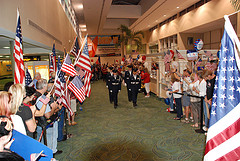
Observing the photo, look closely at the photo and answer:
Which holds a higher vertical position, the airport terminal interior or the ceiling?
the ceiling

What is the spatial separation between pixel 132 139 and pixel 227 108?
11.0 ft

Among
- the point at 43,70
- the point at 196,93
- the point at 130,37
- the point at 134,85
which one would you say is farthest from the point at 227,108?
the point at 130,37

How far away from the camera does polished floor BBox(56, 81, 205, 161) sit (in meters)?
4.21

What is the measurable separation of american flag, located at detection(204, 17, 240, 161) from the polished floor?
2.09 meters

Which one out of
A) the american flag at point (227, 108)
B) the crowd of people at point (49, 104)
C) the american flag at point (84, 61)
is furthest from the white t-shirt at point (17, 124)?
the american flag at point (84, 61)

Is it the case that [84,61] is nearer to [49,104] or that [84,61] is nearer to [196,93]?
[49,104]

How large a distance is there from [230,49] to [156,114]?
551 cm

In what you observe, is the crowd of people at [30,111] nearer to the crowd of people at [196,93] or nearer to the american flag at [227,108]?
the american flag at [227,108]

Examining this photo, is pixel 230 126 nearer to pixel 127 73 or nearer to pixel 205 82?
pixel 205 82

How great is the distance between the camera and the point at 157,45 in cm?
2523

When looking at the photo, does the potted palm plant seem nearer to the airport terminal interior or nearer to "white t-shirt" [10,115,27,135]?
the airport terminal interior

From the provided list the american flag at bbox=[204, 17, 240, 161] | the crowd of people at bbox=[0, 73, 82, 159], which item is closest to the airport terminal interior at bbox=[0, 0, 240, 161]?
the crowd of people at bbox=[0, 73, 82, 159]

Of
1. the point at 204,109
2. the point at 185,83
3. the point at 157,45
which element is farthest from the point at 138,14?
the point at 204,109

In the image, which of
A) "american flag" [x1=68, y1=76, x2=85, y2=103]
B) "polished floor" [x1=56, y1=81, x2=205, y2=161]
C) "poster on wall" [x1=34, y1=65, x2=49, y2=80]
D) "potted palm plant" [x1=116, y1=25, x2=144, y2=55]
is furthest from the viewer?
"potted palm plant" [x1=116, y1=25, x2=144, y2=55]
